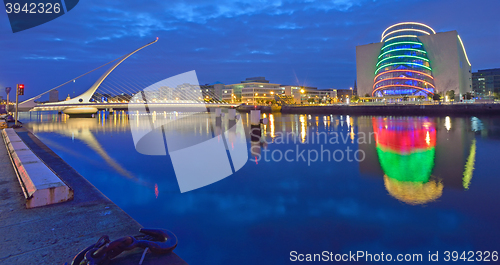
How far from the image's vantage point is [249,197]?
570 centimetres

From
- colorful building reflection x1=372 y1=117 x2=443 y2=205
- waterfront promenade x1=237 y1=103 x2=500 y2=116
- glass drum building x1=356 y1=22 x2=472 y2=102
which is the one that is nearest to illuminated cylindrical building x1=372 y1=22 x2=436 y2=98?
glass drum building x1=356 y1=22 x2=472 y2=102

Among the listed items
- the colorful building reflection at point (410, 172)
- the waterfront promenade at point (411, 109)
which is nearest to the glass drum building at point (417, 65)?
the waterfront promenade at point (411, 109)

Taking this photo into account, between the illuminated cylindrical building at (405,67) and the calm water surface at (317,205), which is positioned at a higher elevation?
the illuminated cylindrical building at (405,67)

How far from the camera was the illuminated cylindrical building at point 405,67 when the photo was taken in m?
60.9

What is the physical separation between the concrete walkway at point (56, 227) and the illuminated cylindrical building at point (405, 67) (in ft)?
219

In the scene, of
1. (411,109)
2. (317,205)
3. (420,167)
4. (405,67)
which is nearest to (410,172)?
(420,167)

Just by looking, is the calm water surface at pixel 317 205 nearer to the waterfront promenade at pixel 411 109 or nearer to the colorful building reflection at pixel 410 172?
the colorful building reflection at pixel 410 172

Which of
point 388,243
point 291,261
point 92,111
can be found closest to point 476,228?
point 388,243

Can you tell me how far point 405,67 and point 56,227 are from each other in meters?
68.9

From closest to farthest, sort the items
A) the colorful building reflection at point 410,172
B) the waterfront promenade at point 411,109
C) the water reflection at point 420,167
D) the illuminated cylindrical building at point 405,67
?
1. the colorful building reflection at point 410,172
2. the water reflection at point 420,167
3. the waterfront promenade at point 411,109
4. the illuminated cylindrical building at point 405,67

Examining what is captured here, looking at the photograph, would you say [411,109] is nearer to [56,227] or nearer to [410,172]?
[410,172]

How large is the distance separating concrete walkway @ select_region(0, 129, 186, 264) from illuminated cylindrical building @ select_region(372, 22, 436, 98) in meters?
66.8

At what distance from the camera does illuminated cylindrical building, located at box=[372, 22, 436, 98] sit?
200 feet

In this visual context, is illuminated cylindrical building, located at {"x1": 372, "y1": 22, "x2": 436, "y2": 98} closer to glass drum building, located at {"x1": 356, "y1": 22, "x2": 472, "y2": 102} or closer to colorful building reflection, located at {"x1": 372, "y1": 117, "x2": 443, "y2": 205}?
glass drum building, located at {"x1": 356, "y1": 22, "x2": 472, "y2": 102}
